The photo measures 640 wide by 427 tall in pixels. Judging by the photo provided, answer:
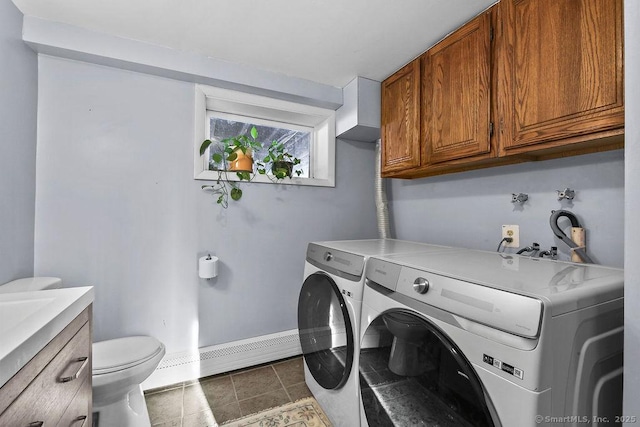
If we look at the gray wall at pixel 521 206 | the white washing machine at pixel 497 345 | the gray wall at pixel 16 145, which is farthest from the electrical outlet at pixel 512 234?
the gray wall at pixel 16 145

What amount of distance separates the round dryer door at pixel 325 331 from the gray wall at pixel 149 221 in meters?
0.57

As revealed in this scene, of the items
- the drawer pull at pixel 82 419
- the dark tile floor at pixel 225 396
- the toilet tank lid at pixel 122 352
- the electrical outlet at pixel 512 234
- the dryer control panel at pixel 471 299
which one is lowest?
the dark tile floor at pixel 225 396

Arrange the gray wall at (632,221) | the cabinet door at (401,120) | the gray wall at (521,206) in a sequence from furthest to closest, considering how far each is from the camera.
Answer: the cabinet door at (401,120) < the gray wall at (521,206) < the gray wall at (632,221)

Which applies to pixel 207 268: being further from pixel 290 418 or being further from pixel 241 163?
pixel 290 418

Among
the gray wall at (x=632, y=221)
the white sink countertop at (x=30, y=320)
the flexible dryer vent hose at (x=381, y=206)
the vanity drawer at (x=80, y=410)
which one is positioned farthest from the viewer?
the flexible dryer vent hose at (x=381, y=206)

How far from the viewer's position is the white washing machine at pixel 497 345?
65 centimetres

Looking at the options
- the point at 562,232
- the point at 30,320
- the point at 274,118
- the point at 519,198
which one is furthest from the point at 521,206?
the point at 30,320

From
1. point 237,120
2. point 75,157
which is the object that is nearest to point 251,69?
point 237,120

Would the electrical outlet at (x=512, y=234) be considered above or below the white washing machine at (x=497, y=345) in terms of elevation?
above

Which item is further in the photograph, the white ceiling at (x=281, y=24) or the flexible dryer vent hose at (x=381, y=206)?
the flexible dryer vent hose at (x=381, y=206)

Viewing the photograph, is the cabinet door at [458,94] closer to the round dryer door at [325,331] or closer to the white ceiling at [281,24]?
the white ceiling at [281,24]

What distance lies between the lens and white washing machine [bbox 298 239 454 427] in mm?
1276

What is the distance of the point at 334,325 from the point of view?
4.66 feet

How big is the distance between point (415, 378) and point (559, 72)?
1.28 meters
